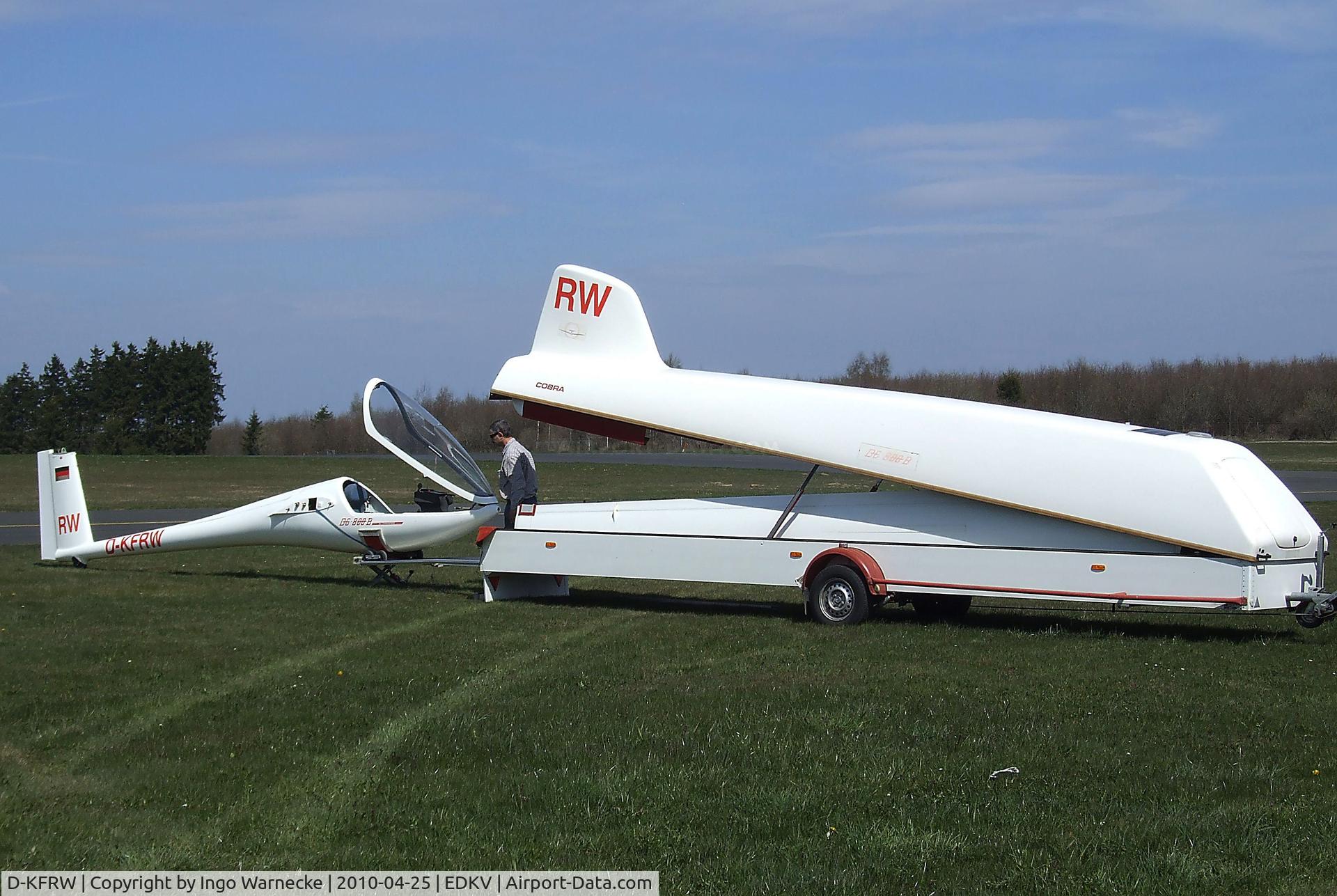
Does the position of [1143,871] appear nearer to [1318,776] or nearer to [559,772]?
[1318,776]

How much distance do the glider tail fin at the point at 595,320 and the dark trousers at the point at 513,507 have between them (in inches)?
70.5

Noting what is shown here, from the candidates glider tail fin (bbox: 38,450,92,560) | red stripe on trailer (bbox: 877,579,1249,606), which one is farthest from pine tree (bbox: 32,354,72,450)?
red stripe on trailer (bbox: 877,579,1249,606)

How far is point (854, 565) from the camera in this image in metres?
13.1

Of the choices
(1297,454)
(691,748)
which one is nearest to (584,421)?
(691,748)

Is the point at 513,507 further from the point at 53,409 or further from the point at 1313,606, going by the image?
the point at 53,409

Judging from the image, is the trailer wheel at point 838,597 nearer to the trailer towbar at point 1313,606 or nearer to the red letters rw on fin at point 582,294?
the trailer towbar at point 1313,606

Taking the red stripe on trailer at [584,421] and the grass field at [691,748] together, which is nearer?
the grass field at [691,748]

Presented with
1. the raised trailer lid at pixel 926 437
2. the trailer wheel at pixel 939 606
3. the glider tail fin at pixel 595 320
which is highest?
the glider tail fin at pixel 595 320

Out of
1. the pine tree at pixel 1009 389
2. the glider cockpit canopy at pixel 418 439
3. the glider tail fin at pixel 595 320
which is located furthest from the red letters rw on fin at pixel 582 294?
the pine tree at pixel 1009 389

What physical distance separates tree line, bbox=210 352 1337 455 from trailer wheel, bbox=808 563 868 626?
4114cm

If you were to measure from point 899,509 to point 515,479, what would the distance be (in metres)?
4.76

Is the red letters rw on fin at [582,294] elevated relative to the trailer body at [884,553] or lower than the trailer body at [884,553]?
elevated

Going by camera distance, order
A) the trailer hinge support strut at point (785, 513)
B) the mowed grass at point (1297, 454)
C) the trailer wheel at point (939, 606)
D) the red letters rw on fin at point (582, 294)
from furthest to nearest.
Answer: the mowed grass at point (1297, 454)
the red letters rw on fin at point (582, 294)
the trailer wheel at point (939, 606)
the trailer hinge support strut at point (785, 513)

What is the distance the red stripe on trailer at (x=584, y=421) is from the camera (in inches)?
587
